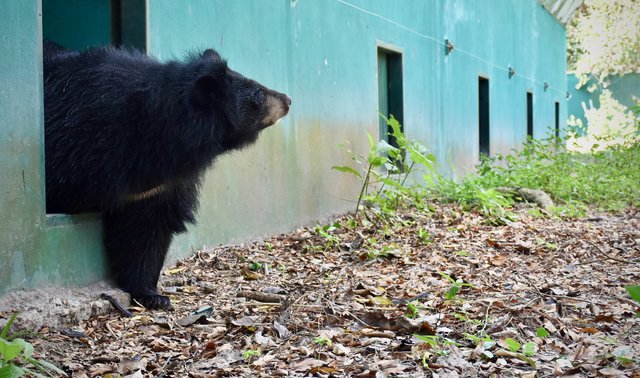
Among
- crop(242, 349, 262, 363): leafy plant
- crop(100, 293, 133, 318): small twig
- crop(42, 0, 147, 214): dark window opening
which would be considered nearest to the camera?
crop(242, 349, 262, 363): leafy plant

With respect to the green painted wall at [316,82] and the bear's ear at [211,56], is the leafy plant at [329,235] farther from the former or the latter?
the bear's ear at [211,56]

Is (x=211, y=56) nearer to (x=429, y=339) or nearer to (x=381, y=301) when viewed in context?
(x=381, y=301)

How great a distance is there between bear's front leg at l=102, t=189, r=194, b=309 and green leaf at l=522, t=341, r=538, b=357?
80.9 inches

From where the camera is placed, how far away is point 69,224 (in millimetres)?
3951

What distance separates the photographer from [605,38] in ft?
84.3

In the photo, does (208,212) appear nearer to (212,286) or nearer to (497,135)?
(212,286)

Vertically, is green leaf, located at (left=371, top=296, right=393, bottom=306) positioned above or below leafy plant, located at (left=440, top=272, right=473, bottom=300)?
below

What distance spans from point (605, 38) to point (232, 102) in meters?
24.0

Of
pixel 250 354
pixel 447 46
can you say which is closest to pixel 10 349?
pixel 250 354

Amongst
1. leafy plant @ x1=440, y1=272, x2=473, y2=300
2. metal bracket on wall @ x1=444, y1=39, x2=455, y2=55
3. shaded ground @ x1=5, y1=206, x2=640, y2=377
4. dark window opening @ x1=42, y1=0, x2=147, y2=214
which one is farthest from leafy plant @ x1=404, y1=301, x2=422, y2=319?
metal bracket on wall @ x1=444, y1=39, x2=455, y2=55

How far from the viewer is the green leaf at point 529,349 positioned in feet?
9.96

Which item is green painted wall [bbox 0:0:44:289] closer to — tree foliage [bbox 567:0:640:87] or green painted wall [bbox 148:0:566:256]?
green painted wall [bbox 148:0:566:256]

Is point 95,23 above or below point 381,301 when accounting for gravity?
above

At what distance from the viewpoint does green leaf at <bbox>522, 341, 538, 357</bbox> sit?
120 inches
